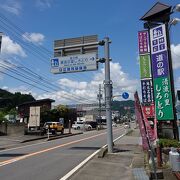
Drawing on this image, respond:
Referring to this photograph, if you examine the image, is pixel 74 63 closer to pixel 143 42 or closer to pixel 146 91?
pixel 143 42

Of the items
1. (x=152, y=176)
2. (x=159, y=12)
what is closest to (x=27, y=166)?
(x=152, y=176)

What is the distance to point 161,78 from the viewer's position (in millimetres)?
17188

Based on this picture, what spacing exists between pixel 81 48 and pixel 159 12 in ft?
18.5

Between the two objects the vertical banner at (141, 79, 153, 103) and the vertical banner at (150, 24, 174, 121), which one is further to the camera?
the vertical banner at (141, 79, 153, 103)

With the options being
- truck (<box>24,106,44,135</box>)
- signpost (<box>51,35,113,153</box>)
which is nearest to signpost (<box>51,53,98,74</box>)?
signpost (<box>51,35,113,153</box>)

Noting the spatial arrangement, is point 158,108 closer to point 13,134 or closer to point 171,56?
point 171,56

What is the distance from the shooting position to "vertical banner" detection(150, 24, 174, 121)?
16.9 metres

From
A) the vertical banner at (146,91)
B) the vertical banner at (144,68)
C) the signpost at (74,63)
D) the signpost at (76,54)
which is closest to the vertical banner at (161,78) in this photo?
the signpost at (76,54)

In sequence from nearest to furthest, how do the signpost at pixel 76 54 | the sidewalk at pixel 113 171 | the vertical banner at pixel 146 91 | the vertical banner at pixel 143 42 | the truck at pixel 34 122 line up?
the sidewalk at pixel 113 171
the signpost at pixel 76 54
the vertical banner at pixel 143 42
the vertical banner at pixel 146 91
the truck at pixel 34 122

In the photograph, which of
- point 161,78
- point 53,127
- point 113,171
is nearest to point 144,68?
point 161,78

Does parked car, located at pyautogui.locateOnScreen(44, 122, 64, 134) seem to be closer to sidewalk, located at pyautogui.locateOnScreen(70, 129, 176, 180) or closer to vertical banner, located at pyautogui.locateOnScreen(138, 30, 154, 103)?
vertical banner, located at pyautogui.locateOnScreen(138, 30, 154, 103)

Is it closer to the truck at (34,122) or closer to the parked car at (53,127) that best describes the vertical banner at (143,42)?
the truck at (34,122)

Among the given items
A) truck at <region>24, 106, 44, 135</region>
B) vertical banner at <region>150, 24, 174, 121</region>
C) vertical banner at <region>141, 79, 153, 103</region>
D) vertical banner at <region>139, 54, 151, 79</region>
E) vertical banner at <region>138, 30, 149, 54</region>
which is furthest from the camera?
truck at <region>24, 106, 44, 135</region>

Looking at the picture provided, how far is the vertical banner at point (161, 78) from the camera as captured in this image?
1694 centimetres
